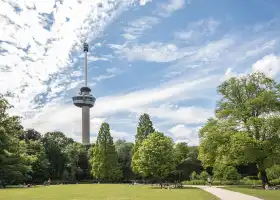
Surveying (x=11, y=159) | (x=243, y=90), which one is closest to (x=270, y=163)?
(x=243, y=90)

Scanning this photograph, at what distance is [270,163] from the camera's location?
38094mm

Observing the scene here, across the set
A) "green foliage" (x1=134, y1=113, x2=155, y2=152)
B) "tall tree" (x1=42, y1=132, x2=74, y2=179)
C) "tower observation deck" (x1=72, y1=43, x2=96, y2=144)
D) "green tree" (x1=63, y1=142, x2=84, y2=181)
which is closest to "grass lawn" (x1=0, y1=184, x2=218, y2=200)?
"green foliage" (x1=134, y1=113, x2=155, y2=152)

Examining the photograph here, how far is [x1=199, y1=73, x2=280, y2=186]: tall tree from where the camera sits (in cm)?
3819

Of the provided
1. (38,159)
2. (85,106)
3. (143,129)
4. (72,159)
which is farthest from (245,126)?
(85,106)

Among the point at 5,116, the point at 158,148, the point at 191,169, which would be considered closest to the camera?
the point at 5,116

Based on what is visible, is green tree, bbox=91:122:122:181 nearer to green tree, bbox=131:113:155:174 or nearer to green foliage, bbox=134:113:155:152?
green tree, bbox=131:113:155:174

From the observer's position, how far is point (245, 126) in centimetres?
4106

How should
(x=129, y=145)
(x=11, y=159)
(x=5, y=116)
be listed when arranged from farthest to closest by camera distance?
(x=129, y=145) → (x=11, y=159) → (x=5, y=116)

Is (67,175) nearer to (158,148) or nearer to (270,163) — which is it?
(158,148)

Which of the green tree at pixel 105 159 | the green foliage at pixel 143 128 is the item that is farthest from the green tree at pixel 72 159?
the green foliage at pixel 143 128

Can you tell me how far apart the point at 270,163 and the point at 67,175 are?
5719cm

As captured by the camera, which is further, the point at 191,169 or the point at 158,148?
the point at 191,169

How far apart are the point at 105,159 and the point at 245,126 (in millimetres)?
43987

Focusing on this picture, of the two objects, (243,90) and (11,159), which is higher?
(243,90)
